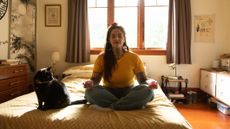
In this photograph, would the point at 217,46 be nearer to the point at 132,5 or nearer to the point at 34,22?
the point at 132,5

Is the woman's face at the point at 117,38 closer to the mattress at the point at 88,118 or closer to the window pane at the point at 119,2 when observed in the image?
the mattress at the point at 88,118

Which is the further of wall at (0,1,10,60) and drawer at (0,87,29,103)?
wall at (0,1,10,60)

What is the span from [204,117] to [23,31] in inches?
127

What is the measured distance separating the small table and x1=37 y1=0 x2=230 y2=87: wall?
0.59 feet

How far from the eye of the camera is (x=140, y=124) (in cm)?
156

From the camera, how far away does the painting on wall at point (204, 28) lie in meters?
4.00

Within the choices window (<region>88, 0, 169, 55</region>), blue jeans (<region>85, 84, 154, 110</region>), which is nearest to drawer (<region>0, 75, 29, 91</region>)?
window (<region>88, 0, 169, 55</region>)

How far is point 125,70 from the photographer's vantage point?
6.88ft

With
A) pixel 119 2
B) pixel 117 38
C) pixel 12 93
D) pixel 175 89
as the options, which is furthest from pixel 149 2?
pixel 12 93

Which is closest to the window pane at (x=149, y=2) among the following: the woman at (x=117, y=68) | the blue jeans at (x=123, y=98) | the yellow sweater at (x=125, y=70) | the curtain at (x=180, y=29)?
the curtain at (x=180, y=29)

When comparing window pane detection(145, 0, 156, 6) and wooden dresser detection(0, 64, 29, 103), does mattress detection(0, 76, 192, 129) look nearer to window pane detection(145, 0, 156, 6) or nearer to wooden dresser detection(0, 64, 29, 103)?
wooden dresser detection(0, 64, 29, 103)

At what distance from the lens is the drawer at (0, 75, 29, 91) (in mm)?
2975

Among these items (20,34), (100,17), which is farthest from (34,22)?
(100,17)

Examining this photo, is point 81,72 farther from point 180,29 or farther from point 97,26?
point 180,29
